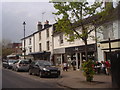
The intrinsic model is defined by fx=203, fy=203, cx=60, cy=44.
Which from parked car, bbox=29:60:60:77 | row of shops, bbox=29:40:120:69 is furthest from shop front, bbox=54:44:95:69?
parked car, bbox=29:60:60:77

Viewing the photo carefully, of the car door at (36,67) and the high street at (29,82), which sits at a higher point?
the car door at (36,67)

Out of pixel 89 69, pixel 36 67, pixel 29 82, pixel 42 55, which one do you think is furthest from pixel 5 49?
pixel 89 69

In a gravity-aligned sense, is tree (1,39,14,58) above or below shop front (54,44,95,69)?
above

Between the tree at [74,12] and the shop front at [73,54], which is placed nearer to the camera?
the tree at [74,12]

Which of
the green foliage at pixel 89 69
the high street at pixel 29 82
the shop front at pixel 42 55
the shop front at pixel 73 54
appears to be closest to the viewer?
the high street at pixel 29 82

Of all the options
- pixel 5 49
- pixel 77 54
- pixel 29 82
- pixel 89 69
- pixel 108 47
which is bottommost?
pixel 29 82

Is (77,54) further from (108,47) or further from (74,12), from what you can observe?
(74,12)

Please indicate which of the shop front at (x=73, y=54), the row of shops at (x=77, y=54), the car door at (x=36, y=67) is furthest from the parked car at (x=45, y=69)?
the shop front at (x=73, y=54)

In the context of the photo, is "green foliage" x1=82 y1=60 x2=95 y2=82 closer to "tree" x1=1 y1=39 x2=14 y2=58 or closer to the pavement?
the pavement

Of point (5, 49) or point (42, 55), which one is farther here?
point (5, 49)

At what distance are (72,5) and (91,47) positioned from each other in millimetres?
10247

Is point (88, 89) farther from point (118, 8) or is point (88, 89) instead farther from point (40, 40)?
point (40, 40)

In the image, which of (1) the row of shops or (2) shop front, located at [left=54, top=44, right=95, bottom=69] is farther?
(2) shop front, located at [left=54, top=44, right=95, bottom=69]

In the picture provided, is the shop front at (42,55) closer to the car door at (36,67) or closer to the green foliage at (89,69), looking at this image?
the car door at (36,67)
